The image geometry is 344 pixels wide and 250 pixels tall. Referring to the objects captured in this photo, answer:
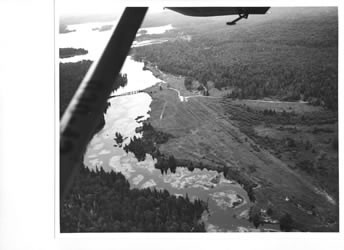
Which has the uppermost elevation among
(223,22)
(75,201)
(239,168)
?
(223,22)

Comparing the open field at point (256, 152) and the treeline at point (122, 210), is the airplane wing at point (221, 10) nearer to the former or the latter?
the open field at point (256, 152)

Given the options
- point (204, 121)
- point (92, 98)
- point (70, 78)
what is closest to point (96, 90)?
point (92, 98)

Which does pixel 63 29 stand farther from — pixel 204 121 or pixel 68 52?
pixel 204 121

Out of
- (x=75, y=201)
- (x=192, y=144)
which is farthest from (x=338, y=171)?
(x=75, y=201)

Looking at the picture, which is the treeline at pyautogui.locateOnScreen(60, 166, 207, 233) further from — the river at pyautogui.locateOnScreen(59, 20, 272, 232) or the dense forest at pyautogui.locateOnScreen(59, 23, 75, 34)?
the dense forest at pyautogui.locateOnScreen(59, 23, 75, 34)

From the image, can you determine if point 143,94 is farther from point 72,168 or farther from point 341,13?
point 341,13

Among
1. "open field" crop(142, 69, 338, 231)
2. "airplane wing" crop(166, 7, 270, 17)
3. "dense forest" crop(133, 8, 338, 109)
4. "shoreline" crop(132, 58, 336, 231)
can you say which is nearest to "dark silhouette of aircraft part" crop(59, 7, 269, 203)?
"airplane wing" crop(166, 7, 270, 17)
